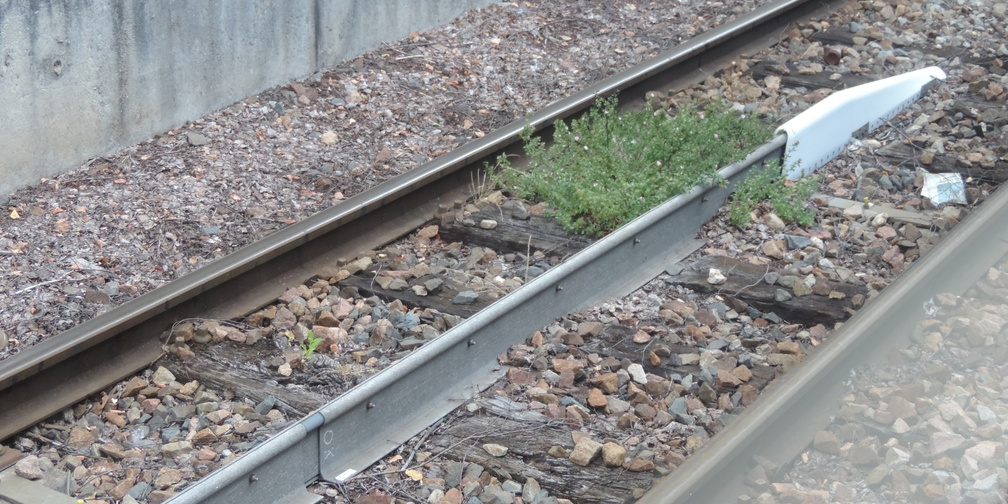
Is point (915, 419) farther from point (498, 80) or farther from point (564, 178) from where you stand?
point (498, 80)

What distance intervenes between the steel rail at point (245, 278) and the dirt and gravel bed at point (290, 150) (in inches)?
19.7

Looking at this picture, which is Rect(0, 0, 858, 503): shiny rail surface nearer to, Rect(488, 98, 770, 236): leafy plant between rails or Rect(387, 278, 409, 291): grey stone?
Rect(488, 98, 770, 236): leafy plant between rails

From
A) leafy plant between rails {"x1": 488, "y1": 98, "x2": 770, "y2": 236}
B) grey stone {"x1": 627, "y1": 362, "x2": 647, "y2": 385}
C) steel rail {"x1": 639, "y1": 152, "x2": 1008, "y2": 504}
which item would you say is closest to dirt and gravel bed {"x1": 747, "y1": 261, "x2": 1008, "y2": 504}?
steel rail {"x1": 639, "y1": 152, "x2": 1008, "y2": 504}

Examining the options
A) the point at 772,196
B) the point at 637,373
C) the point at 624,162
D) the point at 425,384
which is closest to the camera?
the point at 425,384

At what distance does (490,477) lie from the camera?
3740mm

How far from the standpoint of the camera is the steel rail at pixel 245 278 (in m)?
4.16

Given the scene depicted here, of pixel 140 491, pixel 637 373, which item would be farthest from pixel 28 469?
pixel 637 373

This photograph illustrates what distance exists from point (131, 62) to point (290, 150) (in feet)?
3.55

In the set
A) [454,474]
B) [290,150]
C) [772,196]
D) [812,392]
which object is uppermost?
[812,392]

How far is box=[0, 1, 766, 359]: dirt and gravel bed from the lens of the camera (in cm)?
538

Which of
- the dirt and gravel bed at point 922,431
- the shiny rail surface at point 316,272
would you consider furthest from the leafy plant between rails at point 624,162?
the dirt and gravel bed at point 922,431

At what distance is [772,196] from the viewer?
5797 millimetres

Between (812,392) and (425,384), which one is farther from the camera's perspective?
(425,384)

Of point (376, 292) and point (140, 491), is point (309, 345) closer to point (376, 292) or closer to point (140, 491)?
point (376, 292)
